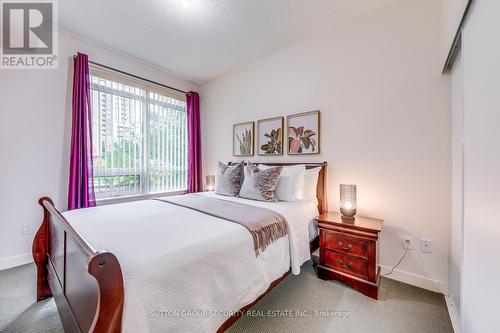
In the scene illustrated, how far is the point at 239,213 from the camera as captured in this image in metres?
A: 1.75

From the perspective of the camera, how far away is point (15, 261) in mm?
2273

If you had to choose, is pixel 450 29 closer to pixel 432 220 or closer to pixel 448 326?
pixel 432 220

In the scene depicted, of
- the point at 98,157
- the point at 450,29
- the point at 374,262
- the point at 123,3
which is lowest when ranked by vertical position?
the point at 374,262

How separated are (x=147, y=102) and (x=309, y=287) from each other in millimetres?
3478

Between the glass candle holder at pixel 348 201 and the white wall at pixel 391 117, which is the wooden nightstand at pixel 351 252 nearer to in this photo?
the glass candle holder at pixel 348 201

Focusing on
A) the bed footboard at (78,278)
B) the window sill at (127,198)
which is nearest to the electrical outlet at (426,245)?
the bed footboard at (78,278)

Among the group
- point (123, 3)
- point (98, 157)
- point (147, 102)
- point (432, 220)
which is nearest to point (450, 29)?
point (432, 220)

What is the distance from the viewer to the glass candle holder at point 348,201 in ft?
6.64

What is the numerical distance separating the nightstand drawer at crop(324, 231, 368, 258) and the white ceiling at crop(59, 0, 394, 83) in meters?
2.31

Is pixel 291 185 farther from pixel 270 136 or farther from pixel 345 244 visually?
pixel 270 136

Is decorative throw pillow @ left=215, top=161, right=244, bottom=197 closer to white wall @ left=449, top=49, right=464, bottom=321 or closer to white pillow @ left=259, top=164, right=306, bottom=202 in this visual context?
white pillow @ left=259, top=164, right=306, bottom=202

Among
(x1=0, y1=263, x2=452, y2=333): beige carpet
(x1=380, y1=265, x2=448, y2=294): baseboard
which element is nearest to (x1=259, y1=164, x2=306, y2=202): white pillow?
(x1=0, y1=263, x2=452, y2=333): beige carpet

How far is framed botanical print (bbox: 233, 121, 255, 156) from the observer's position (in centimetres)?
324

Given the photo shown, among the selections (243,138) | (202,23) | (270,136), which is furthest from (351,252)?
(202,23)
